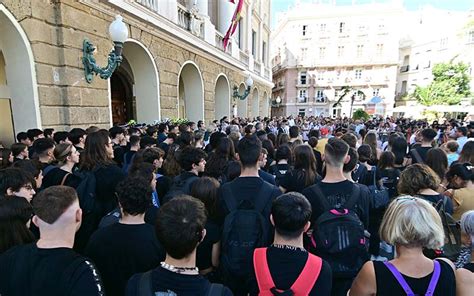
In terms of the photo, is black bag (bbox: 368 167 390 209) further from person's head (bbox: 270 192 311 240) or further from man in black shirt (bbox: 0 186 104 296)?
man in black shirt (bbox: 0 186 104 296)

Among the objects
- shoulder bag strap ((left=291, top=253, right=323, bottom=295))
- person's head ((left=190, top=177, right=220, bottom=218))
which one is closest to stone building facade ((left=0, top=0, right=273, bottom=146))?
person's head ((left=190, top=177, right=220, bottom=218))

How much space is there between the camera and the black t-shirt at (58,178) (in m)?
3.14

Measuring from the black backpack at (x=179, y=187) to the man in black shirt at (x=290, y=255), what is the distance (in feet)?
4.25

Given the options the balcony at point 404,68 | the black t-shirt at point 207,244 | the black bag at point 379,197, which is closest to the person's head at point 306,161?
the black bag at point 379,197

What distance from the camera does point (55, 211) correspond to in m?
1.52

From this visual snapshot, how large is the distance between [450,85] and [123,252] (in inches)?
1411

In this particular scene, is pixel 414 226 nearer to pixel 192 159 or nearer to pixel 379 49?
pixel 192 159

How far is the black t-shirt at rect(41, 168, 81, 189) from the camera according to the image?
314 cm

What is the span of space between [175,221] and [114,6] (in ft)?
23.3

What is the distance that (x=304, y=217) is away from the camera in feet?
5.63

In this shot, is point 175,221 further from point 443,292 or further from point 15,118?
point 15,118

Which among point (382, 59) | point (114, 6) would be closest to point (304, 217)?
point (114, 6)

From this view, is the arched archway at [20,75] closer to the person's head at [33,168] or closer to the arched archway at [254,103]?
the person's head at [33,168]

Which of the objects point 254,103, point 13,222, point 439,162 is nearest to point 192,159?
point 13,222
